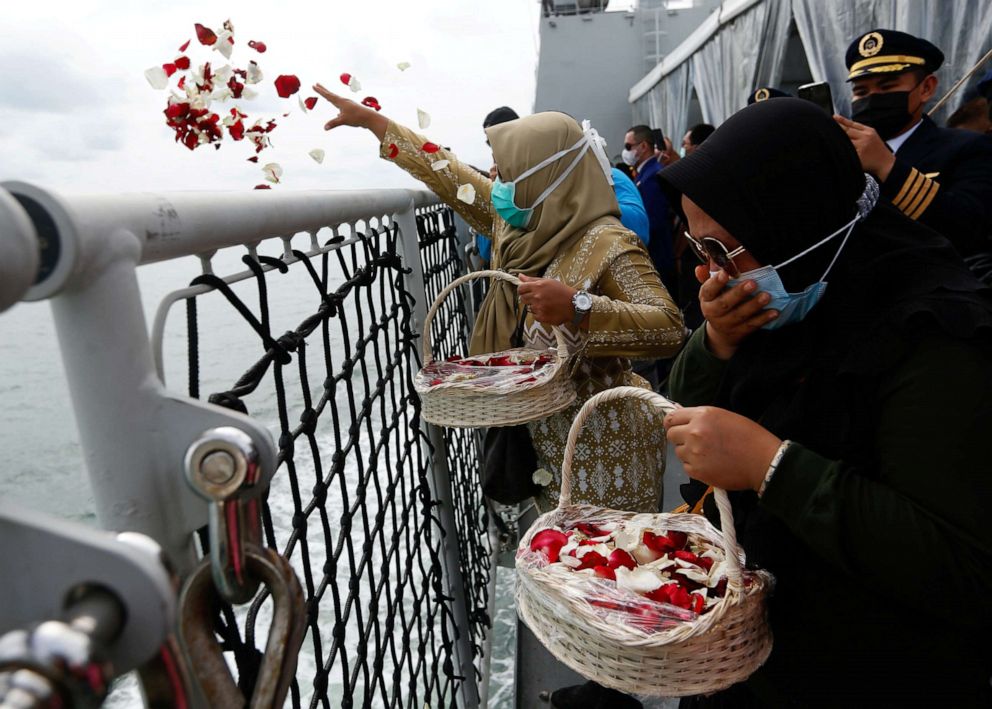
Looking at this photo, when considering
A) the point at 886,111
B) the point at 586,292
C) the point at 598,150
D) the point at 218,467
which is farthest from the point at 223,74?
the point at 886,111

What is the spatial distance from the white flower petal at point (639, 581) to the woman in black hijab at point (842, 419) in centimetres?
17

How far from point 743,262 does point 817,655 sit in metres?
0.65

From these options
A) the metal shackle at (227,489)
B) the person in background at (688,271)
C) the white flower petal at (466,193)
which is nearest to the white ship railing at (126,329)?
the metal shackle at (227,489)

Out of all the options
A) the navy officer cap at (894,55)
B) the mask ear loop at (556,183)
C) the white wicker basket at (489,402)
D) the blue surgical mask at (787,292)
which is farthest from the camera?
the navy officer cap at (894,55)

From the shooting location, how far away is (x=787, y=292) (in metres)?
1.08

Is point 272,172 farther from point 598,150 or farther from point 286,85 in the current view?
point 598,150

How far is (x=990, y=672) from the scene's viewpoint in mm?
1015

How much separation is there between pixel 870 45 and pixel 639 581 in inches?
89.8

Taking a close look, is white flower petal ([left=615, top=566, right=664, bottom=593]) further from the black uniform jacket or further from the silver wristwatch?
the black uniform jacket

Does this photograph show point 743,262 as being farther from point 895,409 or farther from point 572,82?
point 572,82

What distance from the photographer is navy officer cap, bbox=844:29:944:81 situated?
2318mm

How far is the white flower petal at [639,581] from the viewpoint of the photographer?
42.2 inches

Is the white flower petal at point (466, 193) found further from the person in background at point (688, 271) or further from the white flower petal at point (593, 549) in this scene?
the person in background at point (688, 271)

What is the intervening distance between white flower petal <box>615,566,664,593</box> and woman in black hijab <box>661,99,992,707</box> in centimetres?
17
